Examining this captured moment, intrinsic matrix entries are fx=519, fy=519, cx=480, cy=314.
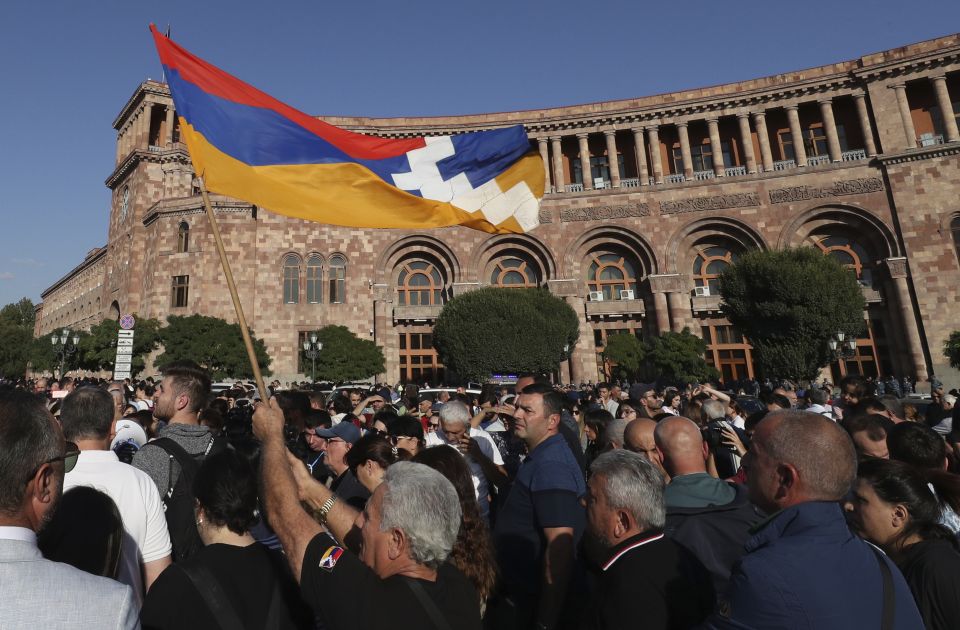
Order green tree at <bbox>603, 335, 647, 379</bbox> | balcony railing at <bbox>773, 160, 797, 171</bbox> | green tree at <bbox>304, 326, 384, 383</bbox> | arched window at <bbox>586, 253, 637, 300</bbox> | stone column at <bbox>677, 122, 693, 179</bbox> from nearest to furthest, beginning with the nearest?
green tree at <bbox>304, 326, 384, 383</bbox> < green tree at <bbox>603, 335, 647, 379</bbox> < balcony railing at <bbox>773, 160, 797, 171</bbox> < arched window at <bbox>586, 253, 637, 300</bbox> < stone column at <bbox>677, 122, 693, 179</bbox>

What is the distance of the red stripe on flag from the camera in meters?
5.72

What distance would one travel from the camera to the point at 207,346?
22875 mm

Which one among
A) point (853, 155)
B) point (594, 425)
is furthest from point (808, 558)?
point (853, 155)

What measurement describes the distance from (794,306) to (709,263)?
25.8ft

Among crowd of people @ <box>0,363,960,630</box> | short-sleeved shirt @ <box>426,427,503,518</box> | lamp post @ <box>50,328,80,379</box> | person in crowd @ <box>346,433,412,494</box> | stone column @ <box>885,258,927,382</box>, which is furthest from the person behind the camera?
stone column @ <box>885,258,927,382</box>

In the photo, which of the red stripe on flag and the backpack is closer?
the backpack

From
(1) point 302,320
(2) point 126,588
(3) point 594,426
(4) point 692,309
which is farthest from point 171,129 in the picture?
(2) point 126,588

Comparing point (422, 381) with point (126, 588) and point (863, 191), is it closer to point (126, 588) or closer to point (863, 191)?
point (863, 191)

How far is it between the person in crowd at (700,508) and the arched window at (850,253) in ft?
98.3

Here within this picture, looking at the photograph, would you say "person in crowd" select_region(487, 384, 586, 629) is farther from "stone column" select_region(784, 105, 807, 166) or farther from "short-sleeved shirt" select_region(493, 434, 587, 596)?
"stone column" select_region(784, 105, 807, 166)

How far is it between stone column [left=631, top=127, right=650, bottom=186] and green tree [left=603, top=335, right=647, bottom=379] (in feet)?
32.6

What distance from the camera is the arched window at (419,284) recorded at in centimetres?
3095

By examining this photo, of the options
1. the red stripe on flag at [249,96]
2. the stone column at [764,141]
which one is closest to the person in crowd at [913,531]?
the red stripe on flag at [249,96]

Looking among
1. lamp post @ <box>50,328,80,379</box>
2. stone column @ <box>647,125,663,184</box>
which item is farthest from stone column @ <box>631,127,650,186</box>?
lamp post @ <box>50,328,80,379</box>
